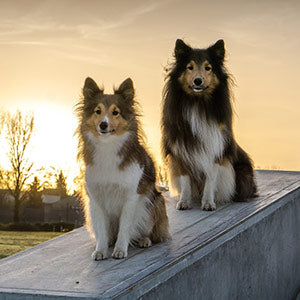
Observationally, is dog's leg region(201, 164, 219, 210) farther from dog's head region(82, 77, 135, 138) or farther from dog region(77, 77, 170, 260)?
dog's head region(82, 77, 135, 138)

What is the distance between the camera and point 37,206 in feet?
93.9

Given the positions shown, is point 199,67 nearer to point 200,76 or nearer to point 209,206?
point 200,76

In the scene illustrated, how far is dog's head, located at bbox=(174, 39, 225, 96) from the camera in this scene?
4730mm

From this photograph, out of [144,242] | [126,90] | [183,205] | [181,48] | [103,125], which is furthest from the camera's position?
[183,205]

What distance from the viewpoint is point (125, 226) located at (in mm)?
3432

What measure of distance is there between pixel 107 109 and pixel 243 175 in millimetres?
2415

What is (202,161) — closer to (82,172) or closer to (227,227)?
→ (227,227)

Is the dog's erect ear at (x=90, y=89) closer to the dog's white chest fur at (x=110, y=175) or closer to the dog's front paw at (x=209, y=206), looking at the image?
the dog's white chest fur at (x=110, y=175)

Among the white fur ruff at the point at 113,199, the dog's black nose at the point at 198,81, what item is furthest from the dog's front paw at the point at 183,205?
the white fur ruff at the point at 113,199

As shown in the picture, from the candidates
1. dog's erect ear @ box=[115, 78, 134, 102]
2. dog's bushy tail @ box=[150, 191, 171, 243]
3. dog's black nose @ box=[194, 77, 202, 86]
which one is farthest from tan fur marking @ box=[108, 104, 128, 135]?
dog's black nose @ box=[194, 77, 202, 86]

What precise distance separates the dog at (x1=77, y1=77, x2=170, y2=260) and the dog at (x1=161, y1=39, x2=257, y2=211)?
1.38 meters

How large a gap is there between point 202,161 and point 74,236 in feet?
4.41

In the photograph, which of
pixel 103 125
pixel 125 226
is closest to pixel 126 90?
pixel 103 125

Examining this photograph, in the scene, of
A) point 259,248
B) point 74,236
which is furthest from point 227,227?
point 74,236
